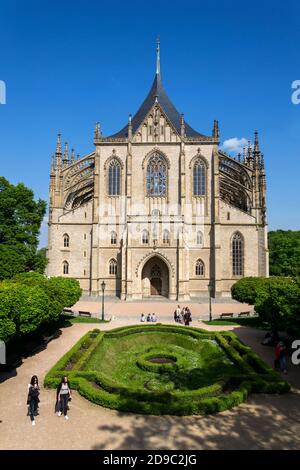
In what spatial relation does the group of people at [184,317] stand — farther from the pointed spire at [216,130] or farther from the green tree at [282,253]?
the green tree at [282,253]

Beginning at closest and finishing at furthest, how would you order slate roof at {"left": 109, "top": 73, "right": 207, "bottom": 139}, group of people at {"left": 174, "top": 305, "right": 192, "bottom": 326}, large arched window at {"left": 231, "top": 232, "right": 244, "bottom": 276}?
1. group of people at {"left": 174, "top": 305, "right": 192, "bottom": 326}
2. large arched window at {"left": 231, "top": 232, "right": 244, "bottom": 276}
3. slate roof at {"left": 109, "top": 73, "right": 207, "bottom": 139}

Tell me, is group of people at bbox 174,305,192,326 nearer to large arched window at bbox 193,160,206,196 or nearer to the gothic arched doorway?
the gothic arched doorway

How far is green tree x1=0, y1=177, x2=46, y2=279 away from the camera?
32.1m

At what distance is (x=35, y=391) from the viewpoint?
1148 cm

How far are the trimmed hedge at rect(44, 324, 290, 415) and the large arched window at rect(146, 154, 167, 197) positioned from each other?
2877cm

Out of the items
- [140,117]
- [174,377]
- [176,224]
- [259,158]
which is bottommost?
[174,377]

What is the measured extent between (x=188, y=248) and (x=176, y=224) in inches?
149

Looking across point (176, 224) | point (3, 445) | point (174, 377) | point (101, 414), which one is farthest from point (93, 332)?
point (176, 224)

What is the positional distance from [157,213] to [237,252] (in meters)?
12.3

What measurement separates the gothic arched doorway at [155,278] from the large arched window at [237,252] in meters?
9.56

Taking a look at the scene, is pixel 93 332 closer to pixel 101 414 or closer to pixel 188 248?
pixel 101 414

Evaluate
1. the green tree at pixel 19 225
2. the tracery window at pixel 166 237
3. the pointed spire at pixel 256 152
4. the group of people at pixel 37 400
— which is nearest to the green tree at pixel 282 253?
the pointed spire at pixel 256 152

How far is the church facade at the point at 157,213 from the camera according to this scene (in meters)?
43.8

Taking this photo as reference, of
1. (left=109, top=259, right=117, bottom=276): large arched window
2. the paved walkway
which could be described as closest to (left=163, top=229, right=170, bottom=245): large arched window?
(left=109, top=259, right=117, bottom=276): large arched window
